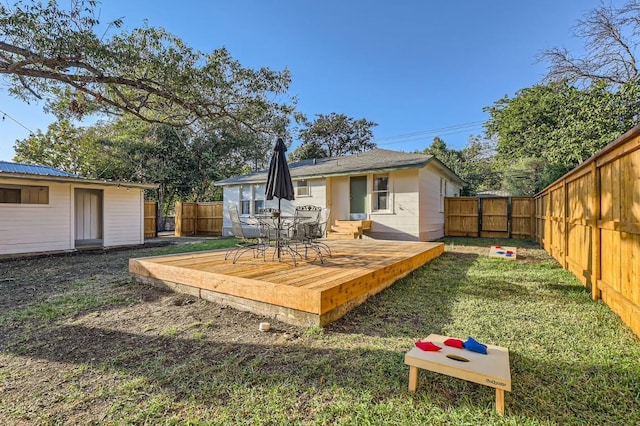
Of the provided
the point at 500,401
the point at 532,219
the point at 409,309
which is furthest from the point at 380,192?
the point at 500,401

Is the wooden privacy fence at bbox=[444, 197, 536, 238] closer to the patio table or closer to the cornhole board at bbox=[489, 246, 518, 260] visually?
the cornhole board at bbox=[489, 246, 518, 260]

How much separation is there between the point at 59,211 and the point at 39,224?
0.61 metres

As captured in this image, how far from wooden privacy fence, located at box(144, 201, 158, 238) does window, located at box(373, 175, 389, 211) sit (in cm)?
1061

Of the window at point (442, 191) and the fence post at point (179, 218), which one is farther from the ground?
the window at point (442, 191)

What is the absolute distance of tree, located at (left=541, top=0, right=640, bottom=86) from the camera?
1171 cm

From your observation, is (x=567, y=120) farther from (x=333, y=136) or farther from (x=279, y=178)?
(x=333, y=136)

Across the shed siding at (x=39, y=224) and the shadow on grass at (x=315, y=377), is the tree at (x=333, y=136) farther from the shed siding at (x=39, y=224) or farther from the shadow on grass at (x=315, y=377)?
the shadow on grass at (x=315, y=377)

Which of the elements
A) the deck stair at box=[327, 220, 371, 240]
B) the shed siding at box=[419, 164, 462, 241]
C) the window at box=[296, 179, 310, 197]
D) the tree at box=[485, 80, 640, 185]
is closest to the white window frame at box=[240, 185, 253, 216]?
the window at box=[296, 179, 310, 197]

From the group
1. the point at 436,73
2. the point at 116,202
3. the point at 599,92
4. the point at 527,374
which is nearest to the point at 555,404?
the point at 527,374

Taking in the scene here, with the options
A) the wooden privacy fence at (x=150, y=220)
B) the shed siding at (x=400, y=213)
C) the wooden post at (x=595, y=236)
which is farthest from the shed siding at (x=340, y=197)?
the wooden privacy fence at (x=150, y=220)

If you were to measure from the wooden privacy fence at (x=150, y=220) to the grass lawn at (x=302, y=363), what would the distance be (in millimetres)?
10803

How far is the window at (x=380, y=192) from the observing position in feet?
34.6

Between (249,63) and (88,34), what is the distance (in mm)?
3716

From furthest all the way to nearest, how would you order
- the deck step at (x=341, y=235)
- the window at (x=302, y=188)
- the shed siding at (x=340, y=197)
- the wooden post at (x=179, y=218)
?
the wooden post at (x=179, y=218)
the window at (x=302, y=188)
the shed siding at (x=340, y=197)
the deck step at (x=341, y=235)
